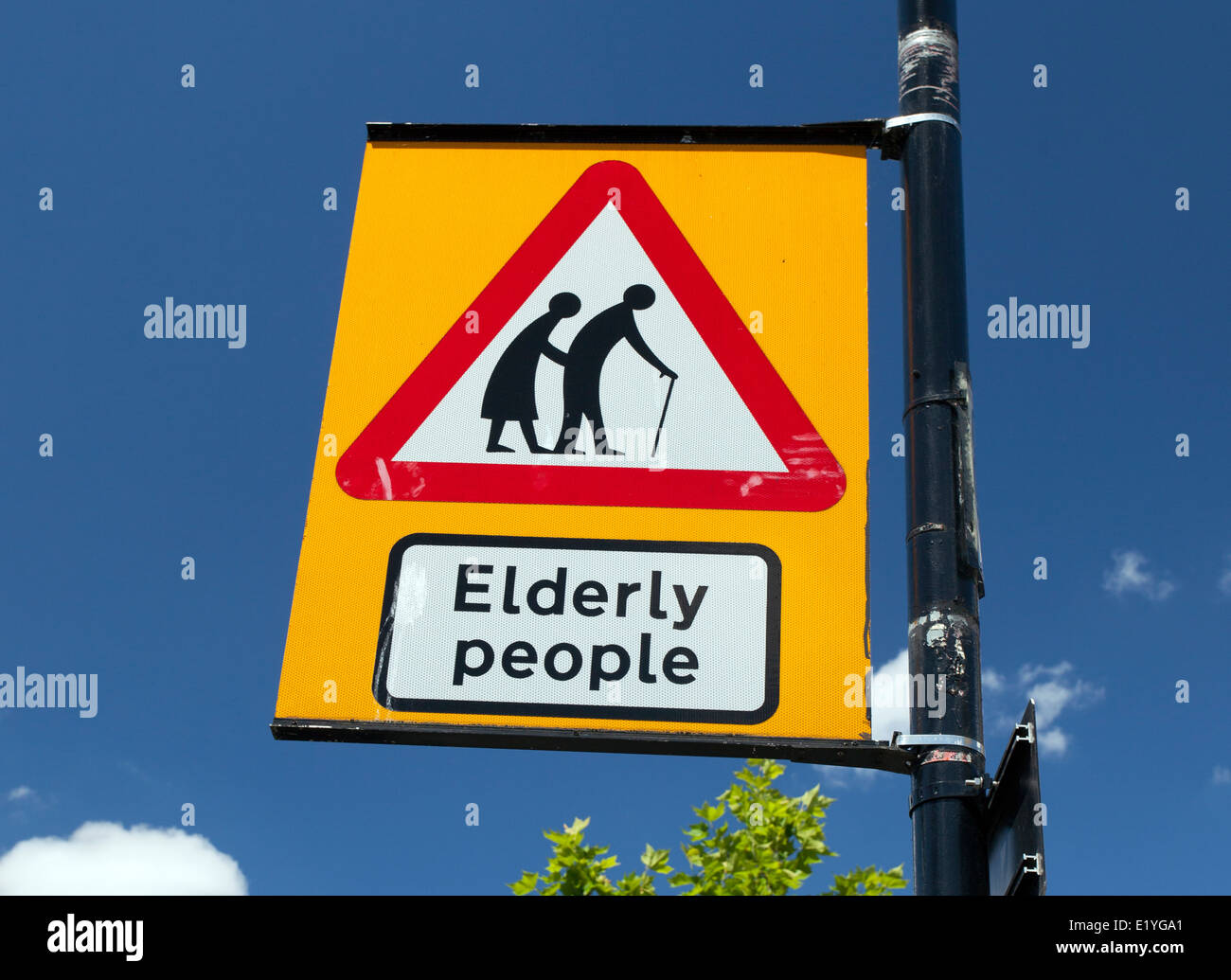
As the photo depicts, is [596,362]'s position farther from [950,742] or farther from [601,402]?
[950,742]

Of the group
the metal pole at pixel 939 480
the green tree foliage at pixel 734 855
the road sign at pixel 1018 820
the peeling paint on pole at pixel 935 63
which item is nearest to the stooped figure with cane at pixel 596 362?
the metal pole at pixel 939 480

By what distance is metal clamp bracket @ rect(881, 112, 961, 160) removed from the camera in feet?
8.50

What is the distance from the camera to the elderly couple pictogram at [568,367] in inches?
104

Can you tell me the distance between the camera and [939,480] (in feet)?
7.54

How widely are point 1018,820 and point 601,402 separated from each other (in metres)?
1.26

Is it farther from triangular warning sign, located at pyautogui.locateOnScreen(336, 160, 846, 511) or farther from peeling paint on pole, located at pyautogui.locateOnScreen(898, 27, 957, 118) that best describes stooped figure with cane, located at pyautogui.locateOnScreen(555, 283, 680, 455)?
peeling paint on pole, located at pyautogui.locateOnScreen(898, 27, 957, 118)

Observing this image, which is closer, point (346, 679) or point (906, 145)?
point (346, 679)

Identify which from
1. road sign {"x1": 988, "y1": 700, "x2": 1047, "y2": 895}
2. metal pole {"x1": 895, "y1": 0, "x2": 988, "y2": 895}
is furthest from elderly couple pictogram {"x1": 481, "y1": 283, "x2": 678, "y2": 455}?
road sign {"x1": 988, "y1": 700, "x2": 1047, "y2": 895}

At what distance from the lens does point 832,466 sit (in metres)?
2.55

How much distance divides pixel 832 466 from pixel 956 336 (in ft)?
1.25

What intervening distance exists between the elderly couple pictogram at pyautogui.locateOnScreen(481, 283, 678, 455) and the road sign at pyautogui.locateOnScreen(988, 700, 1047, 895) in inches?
42.1
